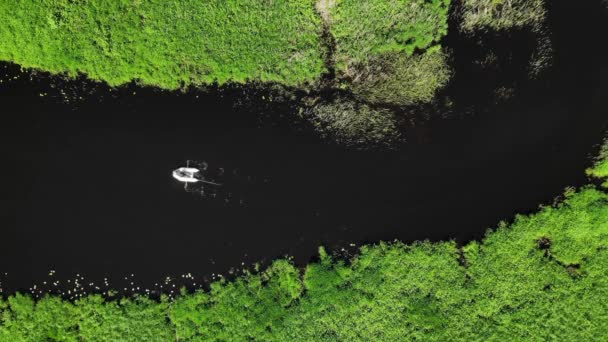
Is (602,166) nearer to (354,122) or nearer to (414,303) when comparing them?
(414,303)

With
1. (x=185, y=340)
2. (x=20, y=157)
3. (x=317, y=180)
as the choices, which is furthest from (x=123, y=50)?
(x=185, y=340)

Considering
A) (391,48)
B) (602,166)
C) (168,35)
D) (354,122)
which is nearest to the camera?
(168,35)

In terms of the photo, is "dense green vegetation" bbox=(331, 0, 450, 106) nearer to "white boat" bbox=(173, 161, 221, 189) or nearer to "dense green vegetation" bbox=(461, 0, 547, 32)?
"dense green vegetation" bbox=(461, 0, 547, 32)

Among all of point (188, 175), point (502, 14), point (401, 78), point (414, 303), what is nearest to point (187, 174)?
point (188, 175)

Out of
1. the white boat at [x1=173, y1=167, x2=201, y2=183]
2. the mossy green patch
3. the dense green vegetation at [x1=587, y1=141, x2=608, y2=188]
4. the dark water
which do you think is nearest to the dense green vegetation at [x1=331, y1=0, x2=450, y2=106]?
the dark water

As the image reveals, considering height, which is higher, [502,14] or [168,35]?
[502,14]

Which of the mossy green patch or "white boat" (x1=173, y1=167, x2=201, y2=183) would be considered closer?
the mossy green patch
